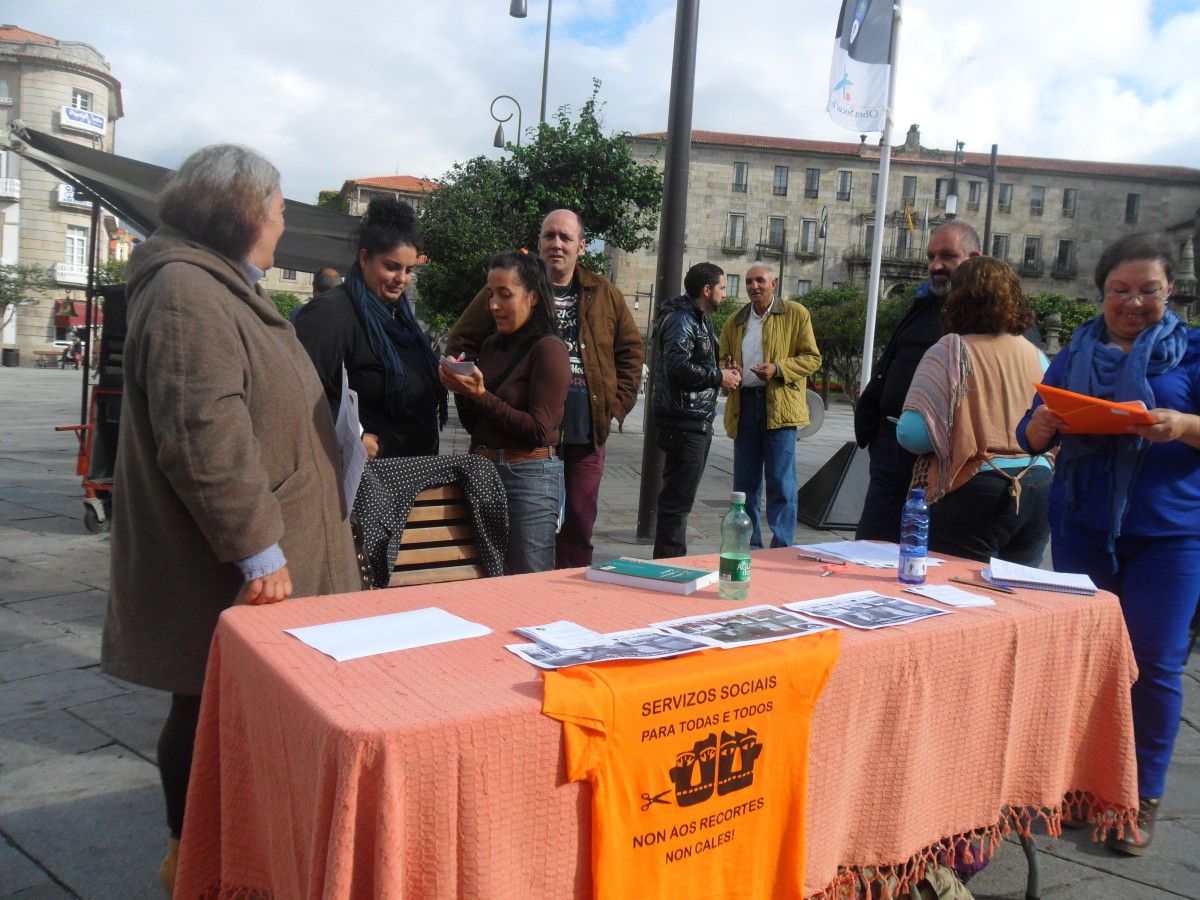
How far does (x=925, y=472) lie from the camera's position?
10.8 ft

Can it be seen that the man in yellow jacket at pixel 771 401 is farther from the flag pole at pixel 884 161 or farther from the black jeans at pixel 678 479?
the flag pole at pixel 884 161

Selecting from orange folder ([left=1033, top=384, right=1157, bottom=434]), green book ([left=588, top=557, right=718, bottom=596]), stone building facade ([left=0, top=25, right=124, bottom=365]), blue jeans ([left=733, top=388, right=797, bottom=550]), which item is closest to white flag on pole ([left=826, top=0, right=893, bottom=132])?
blue jeans ([left=733, top=388, right=797, bottom=550])

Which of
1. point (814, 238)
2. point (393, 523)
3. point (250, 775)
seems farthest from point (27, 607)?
point (814, 238)

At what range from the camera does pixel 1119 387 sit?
9.46 feet

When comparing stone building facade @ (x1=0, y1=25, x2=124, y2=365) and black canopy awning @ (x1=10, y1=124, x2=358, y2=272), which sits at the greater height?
stone building facade @ (x1=0, y1=25, x2=124, y2=365)

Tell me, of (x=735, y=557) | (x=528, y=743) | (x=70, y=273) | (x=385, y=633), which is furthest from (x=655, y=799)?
(x=70, y=273)

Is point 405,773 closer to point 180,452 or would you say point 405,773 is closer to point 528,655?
point 528,655

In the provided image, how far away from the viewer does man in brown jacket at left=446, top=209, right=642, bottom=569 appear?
13.4ft

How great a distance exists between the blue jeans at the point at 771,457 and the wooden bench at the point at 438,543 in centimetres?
285

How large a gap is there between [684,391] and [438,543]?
2167 millimetres

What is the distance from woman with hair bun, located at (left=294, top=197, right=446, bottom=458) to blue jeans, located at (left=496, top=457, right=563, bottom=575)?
1.16ft

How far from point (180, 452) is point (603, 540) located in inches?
195

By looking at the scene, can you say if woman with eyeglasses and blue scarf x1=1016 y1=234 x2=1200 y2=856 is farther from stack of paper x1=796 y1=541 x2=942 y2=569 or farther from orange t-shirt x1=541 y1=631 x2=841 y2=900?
orange t-shirt x1=541 y1=631 x2=841 y2=900

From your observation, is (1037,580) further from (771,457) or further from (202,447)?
(771,457)
